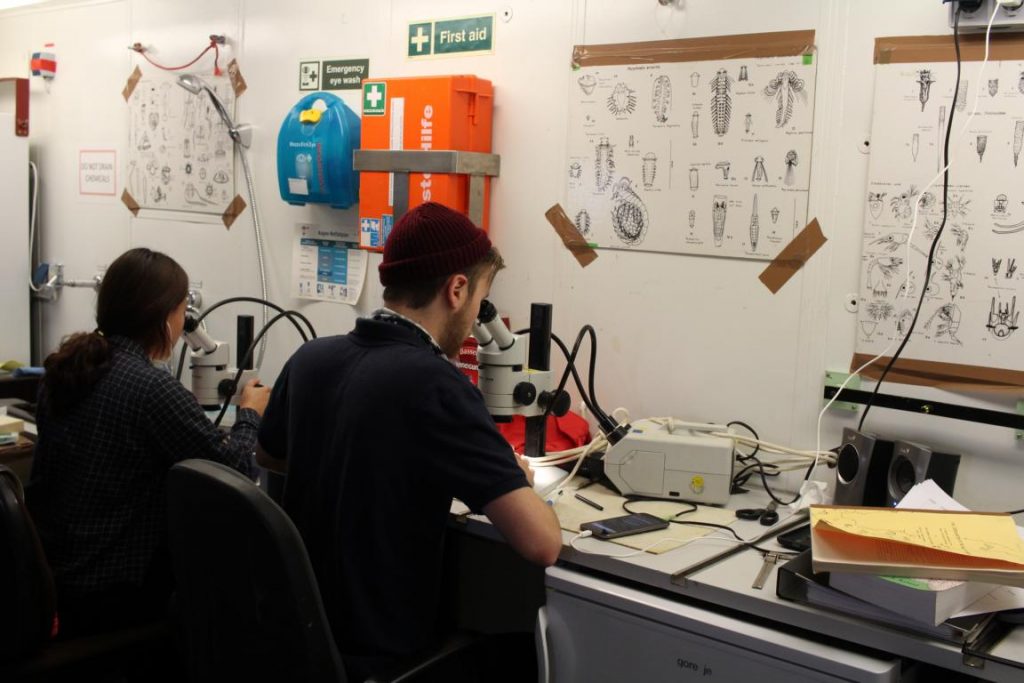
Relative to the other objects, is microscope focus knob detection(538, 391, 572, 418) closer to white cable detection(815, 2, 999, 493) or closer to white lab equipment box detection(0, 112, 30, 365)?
white cable detection(815, 2, 999, 493)

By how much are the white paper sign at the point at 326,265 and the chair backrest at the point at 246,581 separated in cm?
163

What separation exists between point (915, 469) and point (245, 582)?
1.33 meters

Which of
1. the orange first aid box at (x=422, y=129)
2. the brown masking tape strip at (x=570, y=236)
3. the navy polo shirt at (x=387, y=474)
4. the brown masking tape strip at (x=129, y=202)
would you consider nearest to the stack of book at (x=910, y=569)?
the navy polo shirt at (x=387, y=474)

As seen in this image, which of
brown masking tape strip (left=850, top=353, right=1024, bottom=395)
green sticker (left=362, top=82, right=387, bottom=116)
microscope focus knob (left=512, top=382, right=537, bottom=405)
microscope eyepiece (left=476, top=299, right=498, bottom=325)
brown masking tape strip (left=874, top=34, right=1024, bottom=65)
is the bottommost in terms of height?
microscope focus knob (left=512, top=382, right=537, bottom=405)

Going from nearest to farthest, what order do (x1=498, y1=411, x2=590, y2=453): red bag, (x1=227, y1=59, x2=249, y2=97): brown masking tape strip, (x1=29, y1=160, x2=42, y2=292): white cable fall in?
(x1=498, y1=411, x2=590, y2=453): red bag < (x1=227, y1=59, x2=249, y2=97): brown masking tape strip < (x1=29, y1=160, x2=42, y2=292): white cable

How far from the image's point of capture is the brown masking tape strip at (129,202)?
12.0 ft

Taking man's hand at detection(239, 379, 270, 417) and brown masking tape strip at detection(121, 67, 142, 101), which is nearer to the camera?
man's hand at detection(239, 379, 270, 417)

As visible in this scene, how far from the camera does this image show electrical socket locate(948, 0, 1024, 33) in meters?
1.88

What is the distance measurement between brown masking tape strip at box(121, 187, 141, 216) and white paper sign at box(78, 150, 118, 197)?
67mm

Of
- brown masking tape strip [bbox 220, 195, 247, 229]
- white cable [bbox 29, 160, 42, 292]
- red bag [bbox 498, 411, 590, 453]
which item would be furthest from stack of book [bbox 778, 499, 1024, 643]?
white cable [bbox 29, 160, 42, 292]

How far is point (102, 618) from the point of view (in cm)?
191

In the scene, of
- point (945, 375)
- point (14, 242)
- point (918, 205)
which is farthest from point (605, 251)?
point (14, 242)

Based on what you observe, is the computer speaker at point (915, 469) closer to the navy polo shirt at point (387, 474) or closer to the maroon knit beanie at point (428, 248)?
the navy polo shirt at point (387, 474)

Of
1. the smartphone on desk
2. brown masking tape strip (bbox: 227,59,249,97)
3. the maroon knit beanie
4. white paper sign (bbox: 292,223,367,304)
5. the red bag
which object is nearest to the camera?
the maroon knit beanie
